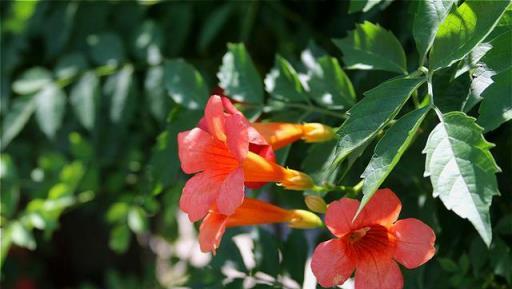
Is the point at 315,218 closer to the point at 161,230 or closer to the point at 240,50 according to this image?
the point at 240,50

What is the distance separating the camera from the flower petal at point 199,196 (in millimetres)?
1279

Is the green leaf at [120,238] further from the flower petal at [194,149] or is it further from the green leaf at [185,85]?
the flower petal at [194,149]

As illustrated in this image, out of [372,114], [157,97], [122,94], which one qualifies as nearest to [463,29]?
[372,114]

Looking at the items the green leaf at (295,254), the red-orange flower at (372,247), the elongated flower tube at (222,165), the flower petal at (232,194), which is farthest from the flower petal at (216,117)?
the green leaf at (295,254)

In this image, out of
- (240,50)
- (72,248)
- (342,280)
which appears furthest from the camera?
(72,248)

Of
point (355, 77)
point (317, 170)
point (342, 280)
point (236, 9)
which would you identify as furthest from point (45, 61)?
point (342, 280)

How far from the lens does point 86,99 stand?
249 centimetres

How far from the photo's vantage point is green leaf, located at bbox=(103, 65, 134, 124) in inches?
97.7

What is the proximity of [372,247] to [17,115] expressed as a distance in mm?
1648

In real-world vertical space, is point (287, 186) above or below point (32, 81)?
above

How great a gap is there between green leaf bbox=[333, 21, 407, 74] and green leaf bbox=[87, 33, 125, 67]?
1.17 m

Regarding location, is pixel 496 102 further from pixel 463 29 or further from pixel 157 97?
pixel 157 97

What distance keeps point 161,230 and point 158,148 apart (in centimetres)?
171

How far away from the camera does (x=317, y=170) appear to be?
1541 millimetres
